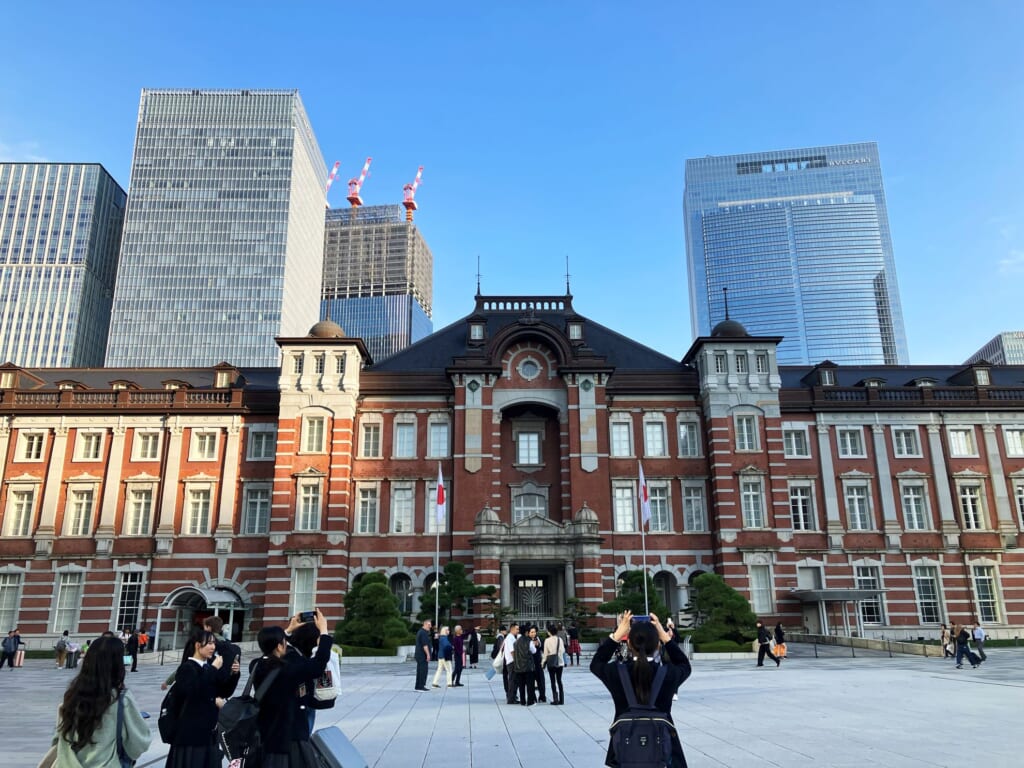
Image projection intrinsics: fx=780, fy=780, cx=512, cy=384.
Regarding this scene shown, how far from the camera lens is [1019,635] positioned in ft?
123

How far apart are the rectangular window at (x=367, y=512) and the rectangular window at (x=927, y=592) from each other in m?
27.1

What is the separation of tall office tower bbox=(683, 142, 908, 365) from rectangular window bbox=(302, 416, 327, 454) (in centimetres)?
11284

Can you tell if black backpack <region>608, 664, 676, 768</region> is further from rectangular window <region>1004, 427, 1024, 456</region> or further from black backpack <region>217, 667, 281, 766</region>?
rectangular window <region>1004, 427, 1024, 456</region>

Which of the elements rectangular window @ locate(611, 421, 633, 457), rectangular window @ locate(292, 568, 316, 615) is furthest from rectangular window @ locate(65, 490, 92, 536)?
rectangular window @ locate(611, 421, 633, 457)

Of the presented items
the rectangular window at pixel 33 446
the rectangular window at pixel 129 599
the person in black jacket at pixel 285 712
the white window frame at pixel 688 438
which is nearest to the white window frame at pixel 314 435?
the rectangular window at pixel 129 599

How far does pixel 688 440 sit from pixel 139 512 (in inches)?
1110

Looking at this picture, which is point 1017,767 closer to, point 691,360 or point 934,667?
point 934,667

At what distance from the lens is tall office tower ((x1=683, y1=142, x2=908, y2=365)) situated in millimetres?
143125

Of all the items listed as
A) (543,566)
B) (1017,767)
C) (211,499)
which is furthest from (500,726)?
(211,499)

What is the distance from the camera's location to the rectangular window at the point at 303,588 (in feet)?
119

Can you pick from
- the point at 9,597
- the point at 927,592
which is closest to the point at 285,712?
the point at 9,597

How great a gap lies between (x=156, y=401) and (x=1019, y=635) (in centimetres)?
4462

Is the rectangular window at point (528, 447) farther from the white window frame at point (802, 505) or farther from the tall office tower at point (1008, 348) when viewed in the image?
the tall office tower at point (1008, 348)

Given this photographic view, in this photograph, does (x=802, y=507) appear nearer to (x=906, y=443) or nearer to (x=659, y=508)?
(x=906, y=443)
